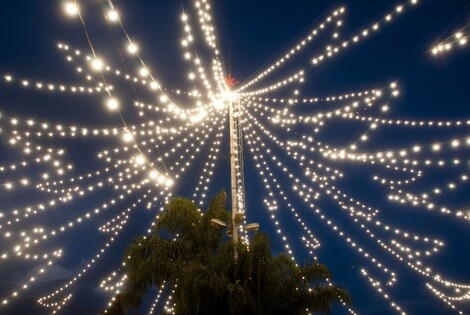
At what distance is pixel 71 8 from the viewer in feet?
11.0

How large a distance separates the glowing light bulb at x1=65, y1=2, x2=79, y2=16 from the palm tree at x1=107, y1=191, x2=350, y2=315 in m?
4.02

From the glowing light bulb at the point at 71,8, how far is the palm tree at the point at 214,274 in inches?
158

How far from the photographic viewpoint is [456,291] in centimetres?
780

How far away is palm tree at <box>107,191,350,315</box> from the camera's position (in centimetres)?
555

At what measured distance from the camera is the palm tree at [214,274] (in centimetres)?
555

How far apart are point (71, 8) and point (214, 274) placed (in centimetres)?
416

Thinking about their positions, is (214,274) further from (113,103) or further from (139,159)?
(139,159)

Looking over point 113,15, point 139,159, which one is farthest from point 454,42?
point 139,159

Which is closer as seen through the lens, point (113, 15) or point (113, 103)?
point (113, 15)

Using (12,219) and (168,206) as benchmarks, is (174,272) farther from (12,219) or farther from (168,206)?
(12,219)

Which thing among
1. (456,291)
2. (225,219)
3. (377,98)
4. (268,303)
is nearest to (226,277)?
(268,303)

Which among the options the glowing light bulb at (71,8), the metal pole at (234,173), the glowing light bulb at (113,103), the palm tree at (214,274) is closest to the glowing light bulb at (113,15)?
the glowing light bulb at (71,8)

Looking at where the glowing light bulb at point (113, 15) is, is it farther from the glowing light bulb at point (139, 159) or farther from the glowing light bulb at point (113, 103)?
the glowing light bulb at point (139, 159)

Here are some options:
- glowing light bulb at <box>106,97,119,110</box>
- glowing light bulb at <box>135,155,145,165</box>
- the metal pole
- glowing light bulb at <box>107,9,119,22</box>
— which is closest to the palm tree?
the metal pole
